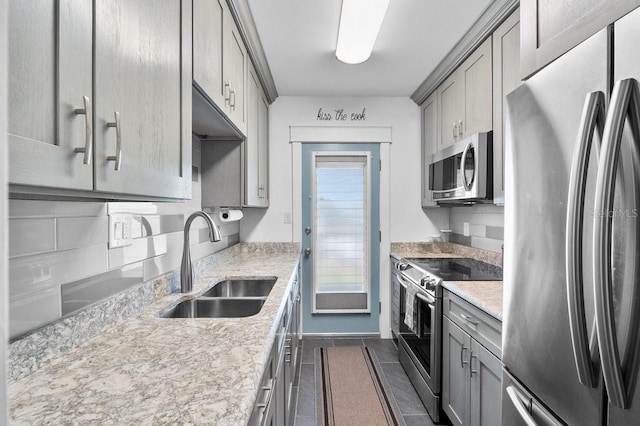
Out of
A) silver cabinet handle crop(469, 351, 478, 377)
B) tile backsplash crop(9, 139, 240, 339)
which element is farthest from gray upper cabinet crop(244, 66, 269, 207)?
silver cabinet handle crop(469, 351, 478, 377)

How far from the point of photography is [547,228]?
0.90 metres

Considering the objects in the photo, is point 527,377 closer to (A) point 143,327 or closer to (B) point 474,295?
(B) point 474,295

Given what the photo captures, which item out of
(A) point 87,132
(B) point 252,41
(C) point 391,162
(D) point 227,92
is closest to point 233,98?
(D) point 227,92

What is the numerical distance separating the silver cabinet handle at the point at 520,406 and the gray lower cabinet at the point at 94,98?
122 centimetres

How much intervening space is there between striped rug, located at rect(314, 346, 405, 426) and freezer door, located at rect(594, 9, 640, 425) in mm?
1702

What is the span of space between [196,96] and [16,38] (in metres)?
0.89

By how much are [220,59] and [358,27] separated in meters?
0.91

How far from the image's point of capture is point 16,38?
1.56ft

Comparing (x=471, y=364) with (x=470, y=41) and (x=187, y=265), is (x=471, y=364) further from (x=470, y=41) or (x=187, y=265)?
(x=470, y=41)

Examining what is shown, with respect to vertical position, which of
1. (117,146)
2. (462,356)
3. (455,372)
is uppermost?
(117,146)

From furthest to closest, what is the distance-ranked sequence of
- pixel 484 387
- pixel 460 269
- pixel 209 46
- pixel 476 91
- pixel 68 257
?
pixel 460 269 < pixel 476 91 < pixel 484 387 < pixel 209 46 < pixel 68 257

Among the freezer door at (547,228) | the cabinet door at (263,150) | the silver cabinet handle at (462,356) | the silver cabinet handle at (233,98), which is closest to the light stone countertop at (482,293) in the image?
the silver cabinet handle at (462,356)

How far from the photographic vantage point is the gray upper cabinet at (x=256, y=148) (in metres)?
2.32

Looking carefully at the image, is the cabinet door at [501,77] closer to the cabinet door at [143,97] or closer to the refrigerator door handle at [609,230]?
the refrigerator door handle at [609,230]
